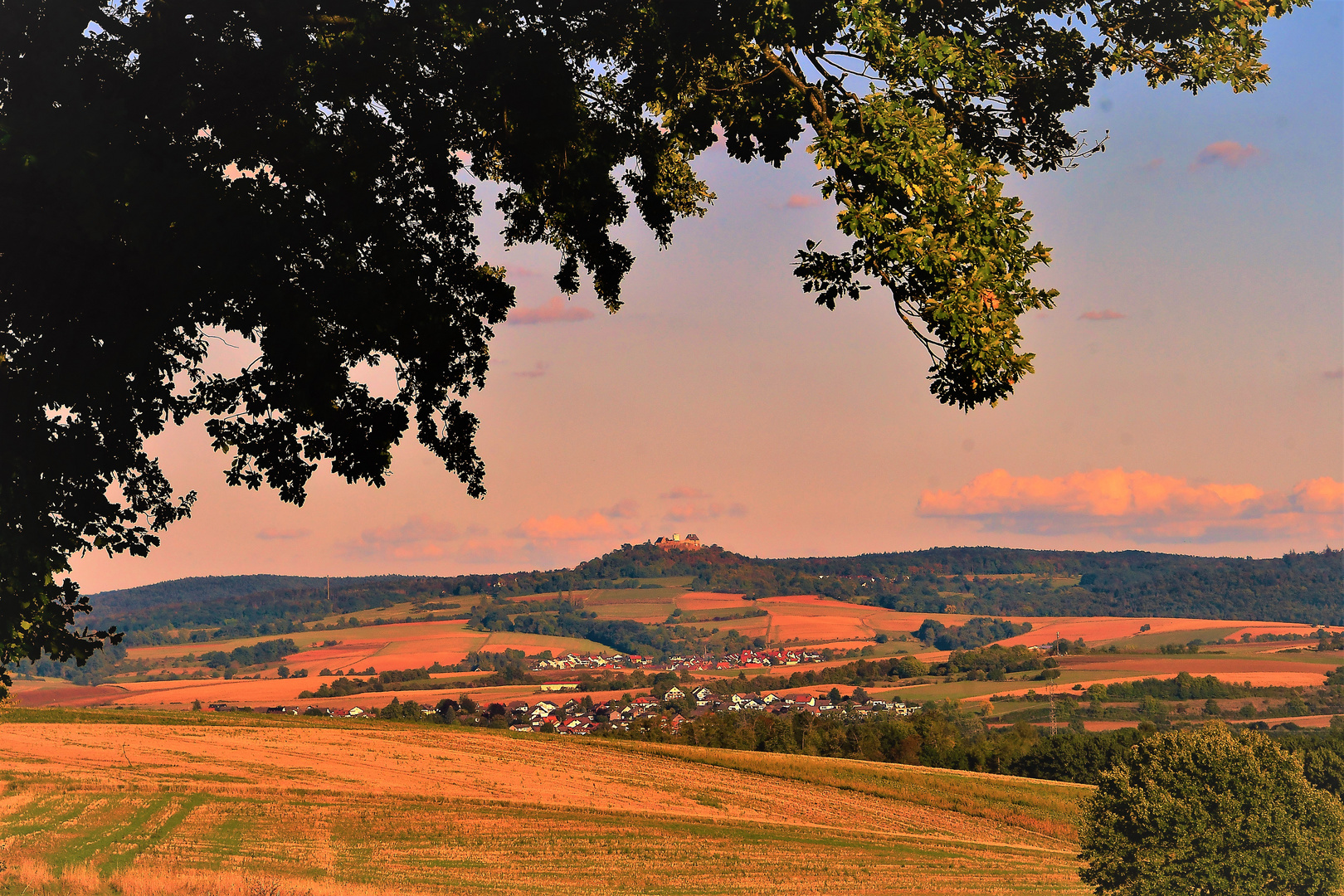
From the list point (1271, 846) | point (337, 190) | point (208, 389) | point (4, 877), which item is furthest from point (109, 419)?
point (1271, 846)

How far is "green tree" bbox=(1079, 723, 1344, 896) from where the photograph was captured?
4156 centimetres

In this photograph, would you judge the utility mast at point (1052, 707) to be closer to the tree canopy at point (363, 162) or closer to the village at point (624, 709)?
the village at point (624, 709)

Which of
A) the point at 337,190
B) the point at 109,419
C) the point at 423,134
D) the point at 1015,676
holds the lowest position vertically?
the point at 1015,676

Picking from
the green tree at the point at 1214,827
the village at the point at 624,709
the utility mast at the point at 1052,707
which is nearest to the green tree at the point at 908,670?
the utility mast at the point at 1052,707

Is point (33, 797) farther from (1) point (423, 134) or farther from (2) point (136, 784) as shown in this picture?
(1) point (423, 134)

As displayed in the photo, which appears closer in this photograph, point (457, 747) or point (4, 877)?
point (4, 877)

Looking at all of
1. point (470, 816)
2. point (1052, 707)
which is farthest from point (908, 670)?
point (470, 816)

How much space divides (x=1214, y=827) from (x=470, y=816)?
30.5 meters

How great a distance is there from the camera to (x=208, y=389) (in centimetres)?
1556

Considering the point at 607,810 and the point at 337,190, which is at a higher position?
the point at 337,190

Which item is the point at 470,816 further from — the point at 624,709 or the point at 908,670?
the point at 908,670

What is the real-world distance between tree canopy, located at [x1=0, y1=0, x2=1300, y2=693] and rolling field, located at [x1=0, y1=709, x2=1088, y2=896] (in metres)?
10.3

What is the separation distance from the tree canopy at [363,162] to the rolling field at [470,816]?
10313mm

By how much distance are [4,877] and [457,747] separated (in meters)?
51.4
